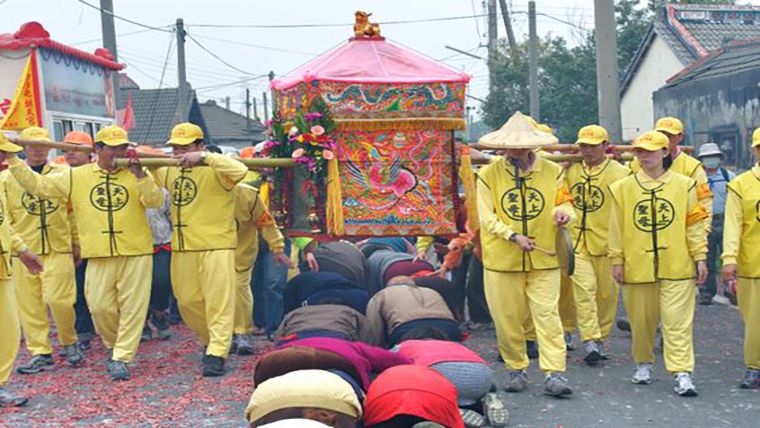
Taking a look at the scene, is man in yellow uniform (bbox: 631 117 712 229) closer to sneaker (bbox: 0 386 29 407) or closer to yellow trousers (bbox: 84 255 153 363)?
yellow trousers (bbox: 84 255 153 363)

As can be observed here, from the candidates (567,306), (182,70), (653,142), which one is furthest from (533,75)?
(653,142)

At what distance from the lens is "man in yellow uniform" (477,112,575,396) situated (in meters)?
7.05

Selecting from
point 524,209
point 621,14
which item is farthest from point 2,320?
point 621,14

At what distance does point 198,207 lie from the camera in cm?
780

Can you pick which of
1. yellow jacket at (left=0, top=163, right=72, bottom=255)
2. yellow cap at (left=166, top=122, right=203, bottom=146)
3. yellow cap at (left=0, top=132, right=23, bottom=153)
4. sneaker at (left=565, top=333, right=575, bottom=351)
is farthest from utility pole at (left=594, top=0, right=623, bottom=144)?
yellow cap at (left=0, top=132, right=23, bottom=153)

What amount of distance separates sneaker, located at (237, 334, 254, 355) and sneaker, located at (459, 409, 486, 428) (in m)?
3.14

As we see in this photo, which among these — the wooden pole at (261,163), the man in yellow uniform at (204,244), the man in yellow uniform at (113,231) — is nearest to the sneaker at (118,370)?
the man in yellow uniform at (113,231)

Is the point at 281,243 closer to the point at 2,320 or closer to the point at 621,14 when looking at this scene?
the point at 2,320

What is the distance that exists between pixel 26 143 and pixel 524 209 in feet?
12.8

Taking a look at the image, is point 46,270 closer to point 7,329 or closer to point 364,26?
point 7,329

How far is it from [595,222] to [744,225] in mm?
1421

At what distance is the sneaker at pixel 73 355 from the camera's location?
8219 mm

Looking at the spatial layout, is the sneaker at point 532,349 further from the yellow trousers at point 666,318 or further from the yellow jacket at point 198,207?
the yellow jacket at point 198,207

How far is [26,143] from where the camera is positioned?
25.1 feet
